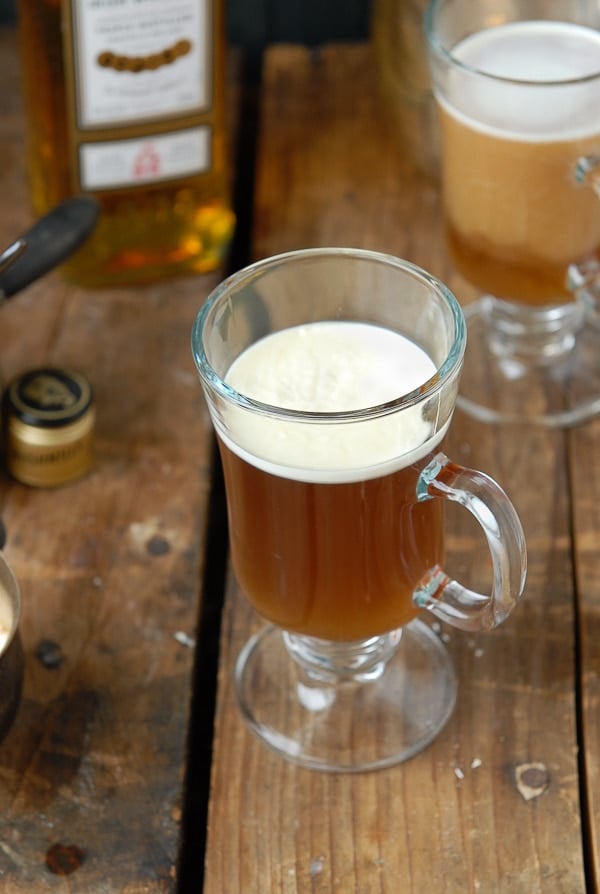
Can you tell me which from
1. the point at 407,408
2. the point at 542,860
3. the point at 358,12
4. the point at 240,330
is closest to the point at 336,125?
the point at 358,12

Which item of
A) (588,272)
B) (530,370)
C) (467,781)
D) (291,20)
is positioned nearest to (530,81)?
(588,272)

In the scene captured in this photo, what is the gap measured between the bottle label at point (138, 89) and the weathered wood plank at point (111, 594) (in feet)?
0.38

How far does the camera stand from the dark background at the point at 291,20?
1.52m

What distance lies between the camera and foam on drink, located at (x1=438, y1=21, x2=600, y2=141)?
3.21 feet

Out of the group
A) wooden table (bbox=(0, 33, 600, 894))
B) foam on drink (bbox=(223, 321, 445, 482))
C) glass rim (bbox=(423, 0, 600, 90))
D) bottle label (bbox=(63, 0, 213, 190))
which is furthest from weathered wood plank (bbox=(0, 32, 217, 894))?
glass rim (bbox=(423, 0, 600, 90))

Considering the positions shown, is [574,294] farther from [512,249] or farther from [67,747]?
[67,747]

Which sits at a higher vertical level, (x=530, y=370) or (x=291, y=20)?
(x=291, y=20)

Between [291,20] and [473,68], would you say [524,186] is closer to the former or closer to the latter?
[473,68]

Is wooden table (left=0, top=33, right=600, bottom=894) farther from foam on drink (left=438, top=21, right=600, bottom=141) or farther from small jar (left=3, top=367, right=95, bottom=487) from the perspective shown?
foam on drink (left=438, top=21, right=600, bottom=141)

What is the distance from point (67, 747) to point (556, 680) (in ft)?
1.07

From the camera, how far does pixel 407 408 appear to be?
0.73m

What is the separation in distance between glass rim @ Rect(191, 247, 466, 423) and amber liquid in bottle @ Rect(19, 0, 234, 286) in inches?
15.1

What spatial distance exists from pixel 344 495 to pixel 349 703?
21cm

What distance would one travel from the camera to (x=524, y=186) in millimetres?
1007
